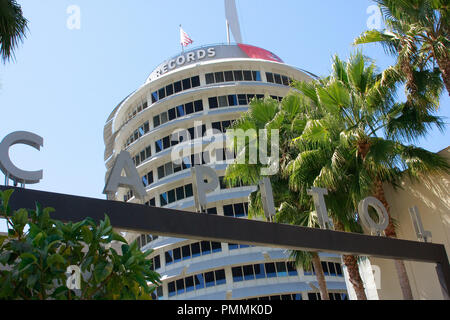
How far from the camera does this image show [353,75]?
16.4 meters

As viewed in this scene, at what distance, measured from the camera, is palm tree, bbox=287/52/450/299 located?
15375 millimetres

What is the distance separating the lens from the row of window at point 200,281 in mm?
37562

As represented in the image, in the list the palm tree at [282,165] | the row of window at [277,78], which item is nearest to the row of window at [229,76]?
the row of window at [277,78]

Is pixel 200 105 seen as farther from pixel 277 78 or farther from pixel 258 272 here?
pixel 258 272

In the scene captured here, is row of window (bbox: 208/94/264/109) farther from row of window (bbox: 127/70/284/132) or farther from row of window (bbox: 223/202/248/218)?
row of window (bbox: 223/202/248/218)

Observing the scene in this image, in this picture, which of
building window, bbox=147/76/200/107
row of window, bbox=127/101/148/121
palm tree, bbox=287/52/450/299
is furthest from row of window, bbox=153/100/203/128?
palm tree, bbox=287/52/450/299

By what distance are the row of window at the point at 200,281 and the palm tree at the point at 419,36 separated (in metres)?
25.3

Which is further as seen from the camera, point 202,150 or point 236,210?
point 202,150

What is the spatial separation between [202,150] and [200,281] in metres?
10.2

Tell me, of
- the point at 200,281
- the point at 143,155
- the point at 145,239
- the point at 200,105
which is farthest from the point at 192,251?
the point at 200,105

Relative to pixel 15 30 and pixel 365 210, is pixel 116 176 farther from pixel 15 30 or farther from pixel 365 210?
pixel 365 210

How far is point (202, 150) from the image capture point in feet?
135

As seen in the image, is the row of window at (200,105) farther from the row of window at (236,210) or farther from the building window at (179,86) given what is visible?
the row of window at (236,210)

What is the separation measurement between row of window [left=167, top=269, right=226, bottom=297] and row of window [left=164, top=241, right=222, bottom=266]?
4.99ft
